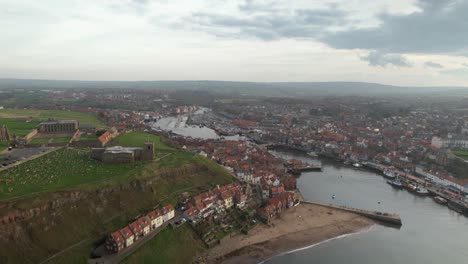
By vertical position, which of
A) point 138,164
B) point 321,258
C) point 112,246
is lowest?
point 321,258

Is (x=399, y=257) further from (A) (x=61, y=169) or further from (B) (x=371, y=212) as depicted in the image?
(A) (x=61, y=169)

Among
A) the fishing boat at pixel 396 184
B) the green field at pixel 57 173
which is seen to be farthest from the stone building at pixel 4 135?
the fishing boat at pixel 396 184

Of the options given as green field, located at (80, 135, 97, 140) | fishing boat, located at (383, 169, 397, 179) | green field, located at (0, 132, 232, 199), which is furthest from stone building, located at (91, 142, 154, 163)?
fishing boat, located at (383, 169, 397, 179)

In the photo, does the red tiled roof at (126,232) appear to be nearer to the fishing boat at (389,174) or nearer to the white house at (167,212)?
the white house at (167,212)

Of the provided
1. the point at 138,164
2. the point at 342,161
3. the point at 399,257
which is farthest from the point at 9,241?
the point at 342,161

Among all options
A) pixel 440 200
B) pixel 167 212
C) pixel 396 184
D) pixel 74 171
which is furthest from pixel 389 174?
pixel 74 171
